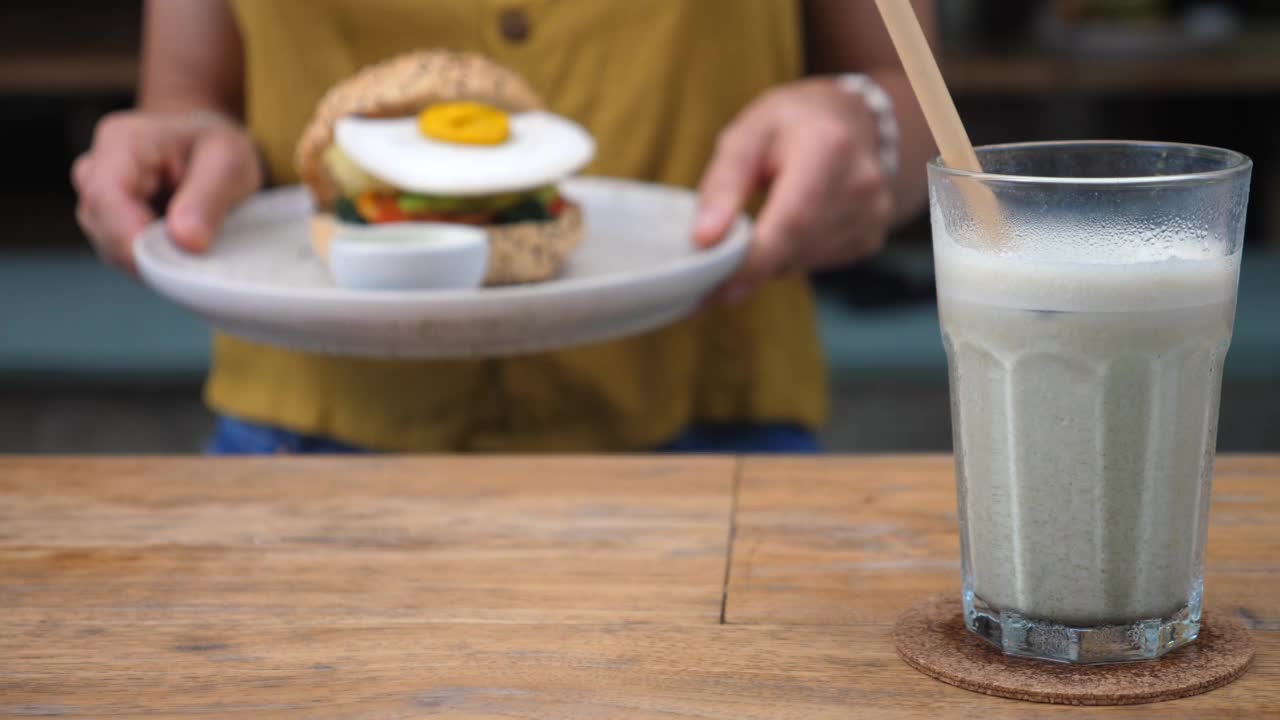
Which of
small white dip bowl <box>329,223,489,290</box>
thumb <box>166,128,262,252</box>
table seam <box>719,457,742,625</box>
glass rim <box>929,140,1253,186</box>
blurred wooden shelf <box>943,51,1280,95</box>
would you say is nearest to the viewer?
glass rim <box>929,140,1253,186</box>

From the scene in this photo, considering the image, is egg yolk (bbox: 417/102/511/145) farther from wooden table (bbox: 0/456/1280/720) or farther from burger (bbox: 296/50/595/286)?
wooden table (bbox: 0/456/1280/720)

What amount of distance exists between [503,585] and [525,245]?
0.64m

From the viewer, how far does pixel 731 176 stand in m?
1.36

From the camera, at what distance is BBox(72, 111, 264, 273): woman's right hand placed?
55.0 inches

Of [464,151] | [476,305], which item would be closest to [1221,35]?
[464,151]

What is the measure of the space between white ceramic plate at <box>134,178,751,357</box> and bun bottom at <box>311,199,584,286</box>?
2 centimetres

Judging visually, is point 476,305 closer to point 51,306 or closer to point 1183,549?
point 1183,549

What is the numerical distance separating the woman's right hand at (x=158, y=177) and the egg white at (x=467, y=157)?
13 centimetres

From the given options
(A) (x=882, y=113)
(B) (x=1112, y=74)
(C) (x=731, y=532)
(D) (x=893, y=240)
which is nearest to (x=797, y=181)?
(A) (x=882, y=113)

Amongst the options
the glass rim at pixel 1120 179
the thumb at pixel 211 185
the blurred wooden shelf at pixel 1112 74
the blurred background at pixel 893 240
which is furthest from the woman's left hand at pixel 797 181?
the blurred wooden shelf at pixel 1112 74

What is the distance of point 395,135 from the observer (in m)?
1.43

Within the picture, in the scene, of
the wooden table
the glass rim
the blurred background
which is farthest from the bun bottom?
the blurred background

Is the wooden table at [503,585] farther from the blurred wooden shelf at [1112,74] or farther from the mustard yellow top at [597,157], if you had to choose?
the blurred wooden shelf at [1112,74]

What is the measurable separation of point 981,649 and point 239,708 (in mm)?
348
